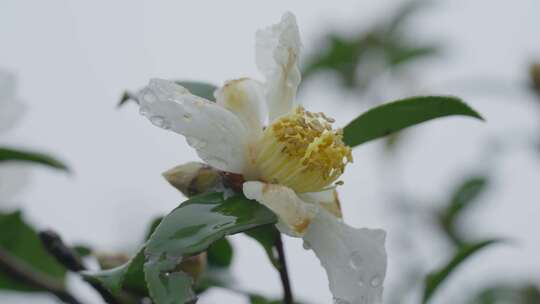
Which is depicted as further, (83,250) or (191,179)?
(83,250)

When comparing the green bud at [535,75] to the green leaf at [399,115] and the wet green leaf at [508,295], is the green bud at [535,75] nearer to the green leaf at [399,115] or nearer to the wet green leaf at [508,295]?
the wet green leaf at [508,295]

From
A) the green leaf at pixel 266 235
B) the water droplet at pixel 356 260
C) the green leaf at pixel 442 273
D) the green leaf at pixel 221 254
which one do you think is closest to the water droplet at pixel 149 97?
the green leaf at pixel 266 235

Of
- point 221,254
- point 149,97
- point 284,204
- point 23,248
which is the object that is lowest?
point 23,248

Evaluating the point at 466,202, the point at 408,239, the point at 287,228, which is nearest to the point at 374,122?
the point at 287,228

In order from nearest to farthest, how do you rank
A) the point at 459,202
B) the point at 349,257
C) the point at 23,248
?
the point at 349,257 < the point at 23,248 < the point at 459,202

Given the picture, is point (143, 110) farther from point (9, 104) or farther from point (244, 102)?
point (9, 104)

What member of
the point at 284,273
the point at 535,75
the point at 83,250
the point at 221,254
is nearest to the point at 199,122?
the point at 284,273

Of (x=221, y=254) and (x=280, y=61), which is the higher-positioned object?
(x=280, y=61)

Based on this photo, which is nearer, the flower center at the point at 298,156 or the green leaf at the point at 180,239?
the green leaf at the point at 180,239
